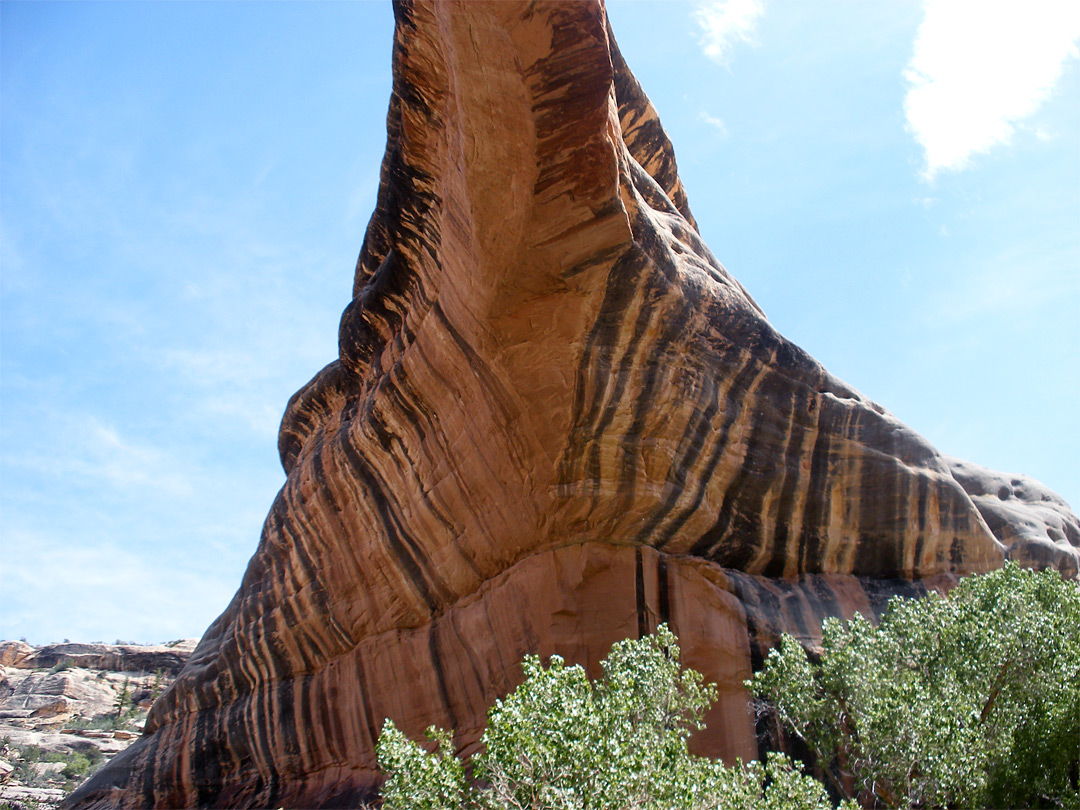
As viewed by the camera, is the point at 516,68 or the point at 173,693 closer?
the point at 516,68

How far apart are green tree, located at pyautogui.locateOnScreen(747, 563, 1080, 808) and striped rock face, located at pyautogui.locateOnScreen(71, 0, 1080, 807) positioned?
250cm

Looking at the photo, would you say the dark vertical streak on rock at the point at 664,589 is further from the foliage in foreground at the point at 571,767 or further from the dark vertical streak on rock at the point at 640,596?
the foliage in foreground at the point at 571,767

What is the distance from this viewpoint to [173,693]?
71.7 feet

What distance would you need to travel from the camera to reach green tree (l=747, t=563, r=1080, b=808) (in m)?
9.49

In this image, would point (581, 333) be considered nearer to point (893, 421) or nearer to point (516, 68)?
point (516, 68)

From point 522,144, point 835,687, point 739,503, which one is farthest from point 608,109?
point 835,687

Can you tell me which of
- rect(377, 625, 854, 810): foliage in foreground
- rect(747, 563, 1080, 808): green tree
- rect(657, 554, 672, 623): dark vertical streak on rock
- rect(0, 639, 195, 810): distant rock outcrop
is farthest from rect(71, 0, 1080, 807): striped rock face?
rect(0, 639, 195, 810): distant rock outcrop

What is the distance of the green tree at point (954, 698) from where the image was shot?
9.49 metres

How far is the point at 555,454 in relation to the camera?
1411cm

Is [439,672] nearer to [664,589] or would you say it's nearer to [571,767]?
[664,589]

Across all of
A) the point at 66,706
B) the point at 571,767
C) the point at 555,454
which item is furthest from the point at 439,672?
the point at 66,706

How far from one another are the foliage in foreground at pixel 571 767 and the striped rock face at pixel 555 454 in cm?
431

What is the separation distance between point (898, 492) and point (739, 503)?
300cm

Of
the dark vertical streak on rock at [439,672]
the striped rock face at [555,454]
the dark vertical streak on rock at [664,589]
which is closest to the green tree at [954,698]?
the dark vertical streak on rock at [664,589]
